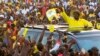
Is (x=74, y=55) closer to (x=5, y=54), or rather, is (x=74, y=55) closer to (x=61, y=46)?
(x=61, y=46)

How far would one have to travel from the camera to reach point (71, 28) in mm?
9258

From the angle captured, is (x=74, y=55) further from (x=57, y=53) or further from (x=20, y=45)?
(x=20, y=45)

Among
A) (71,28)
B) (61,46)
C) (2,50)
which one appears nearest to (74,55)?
(61,46)

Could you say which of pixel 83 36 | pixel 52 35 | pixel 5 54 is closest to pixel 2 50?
pixel 5 54

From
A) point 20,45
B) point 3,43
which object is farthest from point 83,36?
point 3,43

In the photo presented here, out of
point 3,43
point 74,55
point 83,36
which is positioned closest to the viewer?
point 74,55

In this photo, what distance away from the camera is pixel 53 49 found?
8.59 m

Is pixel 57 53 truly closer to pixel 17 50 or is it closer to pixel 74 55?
pixel 74 55

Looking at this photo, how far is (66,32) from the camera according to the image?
353 inches

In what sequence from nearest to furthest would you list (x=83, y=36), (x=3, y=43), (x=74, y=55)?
(x=74, y=55) < (x=83, y=36) < (x=3, y=43)

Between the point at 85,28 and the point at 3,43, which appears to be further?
the point at 3,43

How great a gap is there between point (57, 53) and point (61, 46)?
0.51 ft

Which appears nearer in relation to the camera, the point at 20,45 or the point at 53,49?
the point at 53,49

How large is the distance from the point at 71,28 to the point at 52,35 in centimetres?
43
